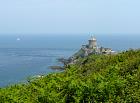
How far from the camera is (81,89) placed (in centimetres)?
1319

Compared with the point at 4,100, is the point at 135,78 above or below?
above

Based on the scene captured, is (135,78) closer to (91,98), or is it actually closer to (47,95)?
(91,98)

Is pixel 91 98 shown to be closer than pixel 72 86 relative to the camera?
Yes

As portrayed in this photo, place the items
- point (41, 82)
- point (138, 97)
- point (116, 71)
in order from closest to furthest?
point (138, 97), point (116, 71), point (41, 82)

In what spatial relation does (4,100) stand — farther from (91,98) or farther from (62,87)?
(91,98)

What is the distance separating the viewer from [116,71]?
1548 cm

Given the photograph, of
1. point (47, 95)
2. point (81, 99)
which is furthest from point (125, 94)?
point (47, 95)

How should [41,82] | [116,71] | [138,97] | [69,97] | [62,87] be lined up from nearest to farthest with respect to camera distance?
[138,97], [69,97], [62,87], [116,71], [41,82]

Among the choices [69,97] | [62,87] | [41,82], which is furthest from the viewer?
[41,82]

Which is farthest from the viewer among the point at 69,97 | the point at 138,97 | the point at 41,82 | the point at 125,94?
the point at 41,82

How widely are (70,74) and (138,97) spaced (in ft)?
20.4

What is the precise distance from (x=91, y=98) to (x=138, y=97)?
174 centimetres

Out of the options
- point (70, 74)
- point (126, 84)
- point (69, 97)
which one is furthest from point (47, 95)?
point (70, 74)

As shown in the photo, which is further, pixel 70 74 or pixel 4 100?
pixel 70 74
